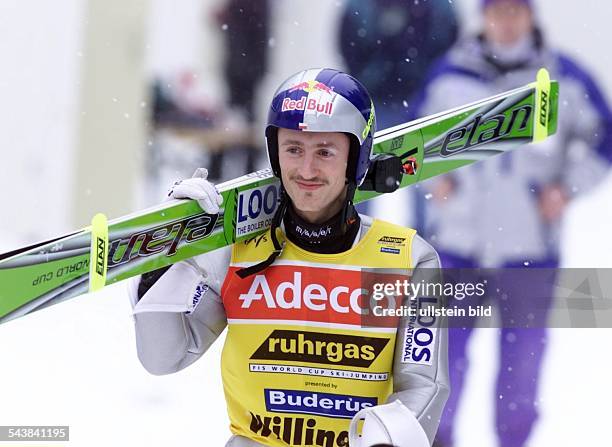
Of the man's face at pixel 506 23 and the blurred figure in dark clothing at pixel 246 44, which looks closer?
the man's face at pixel 506 23

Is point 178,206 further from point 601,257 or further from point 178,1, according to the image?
point 178,1

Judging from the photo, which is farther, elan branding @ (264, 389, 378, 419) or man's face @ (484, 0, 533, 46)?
man's face @ (484, 0, 533, 46)

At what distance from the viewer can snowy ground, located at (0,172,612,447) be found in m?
5.25

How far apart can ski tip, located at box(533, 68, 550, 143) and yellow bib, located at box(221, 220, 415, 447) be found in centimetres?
123

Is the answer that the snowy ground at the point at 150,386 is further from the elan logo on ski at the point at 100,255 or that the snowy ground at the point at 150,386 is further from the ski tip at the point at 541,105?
the elan logo on ski at the point at 100,255

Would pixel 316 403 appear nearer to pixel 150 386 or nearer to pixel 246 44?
pixel 150 386

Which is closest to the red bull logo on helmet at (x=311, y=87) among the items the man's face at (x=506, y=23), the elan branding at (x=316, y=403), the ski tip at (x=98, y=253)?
the ski tip at (x=98, y=253)

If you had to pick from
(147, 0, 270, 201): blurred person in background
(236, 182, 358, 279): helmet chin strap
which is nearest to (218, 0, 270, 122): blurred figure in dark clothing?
(147, 0, 270, 201): blurred person in background

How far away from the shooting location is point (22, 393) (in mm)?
5496

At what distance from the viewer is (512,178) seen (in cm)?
530

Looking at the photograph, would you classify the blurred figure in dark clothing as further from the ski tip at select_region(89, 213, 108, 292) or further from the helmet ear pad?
the ski tip at select_region(89, 213, 108, 292)

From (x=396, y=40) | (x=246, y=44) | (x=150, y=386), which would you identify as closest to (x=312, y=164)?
(x=150, y=386)

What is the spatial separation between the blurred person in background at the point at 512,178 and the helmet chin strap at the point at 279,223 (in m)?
1.96

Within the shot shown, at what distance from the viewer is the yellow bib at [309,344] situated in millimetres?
3123
